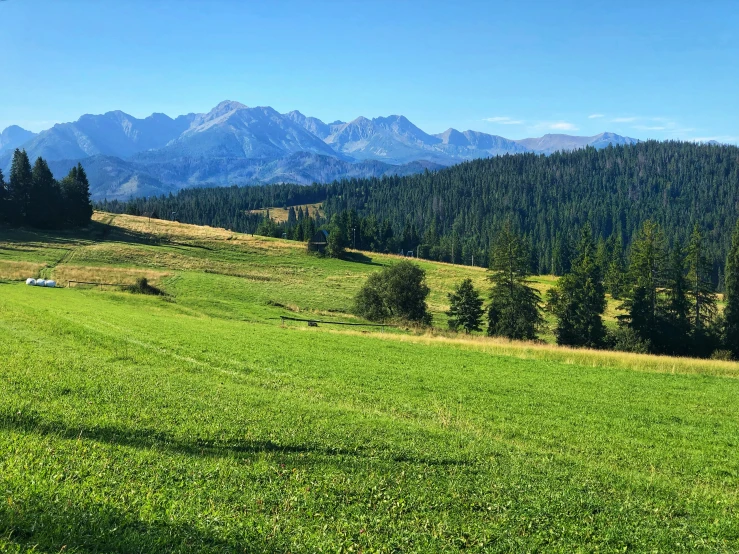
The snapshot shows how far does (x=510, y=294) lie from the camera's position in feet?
205

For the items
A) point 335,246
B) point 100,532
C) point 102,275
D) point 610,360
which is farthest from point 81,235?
point 100,532

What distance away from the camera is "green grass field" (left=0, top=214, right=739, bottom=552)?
285 inches

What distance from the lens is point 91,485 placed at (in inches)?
302

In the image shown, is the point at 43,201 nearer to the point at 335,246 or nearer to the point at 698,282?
the point at 335,246

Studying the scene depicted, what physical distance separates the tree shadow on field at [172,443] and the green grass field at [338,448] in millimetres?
66

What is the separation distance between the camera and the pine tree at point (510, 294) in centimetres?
6112

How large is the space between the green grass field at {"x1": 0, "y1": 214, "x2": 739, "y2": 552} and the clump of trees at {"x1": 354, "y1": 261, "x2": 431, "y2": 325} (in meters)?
31.8

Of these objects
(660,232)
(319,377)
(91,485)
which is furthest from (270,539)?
(660,232)

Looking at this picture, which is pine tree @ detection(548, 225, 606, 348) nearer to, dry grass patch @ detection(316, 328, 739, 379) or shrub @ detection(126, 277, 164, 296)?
dry grass patch @ detection(316, 328, 739, 379)

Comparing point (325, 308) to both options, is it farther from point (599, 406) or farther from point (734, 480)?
point (734, 480)

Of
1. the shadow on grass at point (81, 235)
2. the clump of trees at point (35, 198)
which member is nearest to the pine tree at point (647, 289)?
the shadow on grass at point (81, 235)

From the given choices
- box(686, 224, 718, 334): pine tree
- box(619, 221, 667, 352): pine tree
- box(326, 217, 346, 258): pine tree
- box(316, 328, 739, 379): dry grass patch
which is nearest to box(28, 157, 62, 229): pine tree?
box(326, 217, 346, 258): pine tree

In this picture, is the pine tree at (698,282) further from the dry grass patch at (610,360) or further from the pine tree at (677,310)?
the dry grass patch at (610,360)

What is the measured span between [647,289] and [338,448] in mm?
65420
